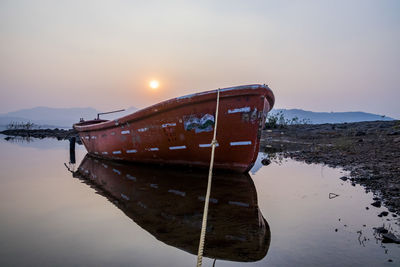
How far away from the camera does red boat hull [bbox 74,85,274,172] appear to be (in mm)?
5227

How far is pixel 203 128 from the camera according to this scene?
5488 millimetres

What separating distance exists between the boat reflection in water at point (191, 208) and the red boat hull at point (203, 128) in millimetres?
404

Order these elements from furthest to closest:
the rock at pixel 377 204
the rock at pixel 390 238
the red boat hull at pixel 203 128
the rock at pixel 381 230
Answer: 1. the red boat hull at pixel 203 128
2. the rock at pixel 377 204
3. the rock at pixel 381 230
4. the rock at pixel 390 238

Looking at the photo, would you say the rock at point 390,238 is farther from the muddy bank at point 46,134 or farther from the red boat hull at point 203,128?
the muddy bank at point 46,134

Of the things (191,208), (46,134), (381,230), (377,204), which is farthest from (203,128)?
(46,134)

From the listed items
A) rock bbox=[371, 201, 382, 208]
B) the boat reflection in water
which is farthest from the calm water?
rock bbox=[371, 201, 382, 208]

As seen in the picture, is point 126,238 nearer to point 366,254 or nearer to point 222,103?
point 366,254

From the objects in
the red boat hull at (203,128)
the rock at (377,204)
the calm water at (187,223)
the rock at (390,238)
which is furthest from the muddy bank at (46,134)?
the rock at (390,238)

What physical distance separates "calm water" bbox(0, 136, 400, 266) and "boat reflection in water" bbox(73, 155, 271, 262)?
0.01 metres

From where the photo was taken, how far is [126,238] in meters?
2.56

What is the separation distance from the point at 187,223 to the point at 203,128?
9.29 ft

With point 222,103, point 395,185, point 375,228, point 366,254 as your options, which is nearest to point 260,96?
point 222,103

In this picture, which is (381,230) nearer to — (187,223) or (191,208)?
(187,223)

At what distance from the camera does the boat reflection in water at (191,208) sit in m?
2.38
